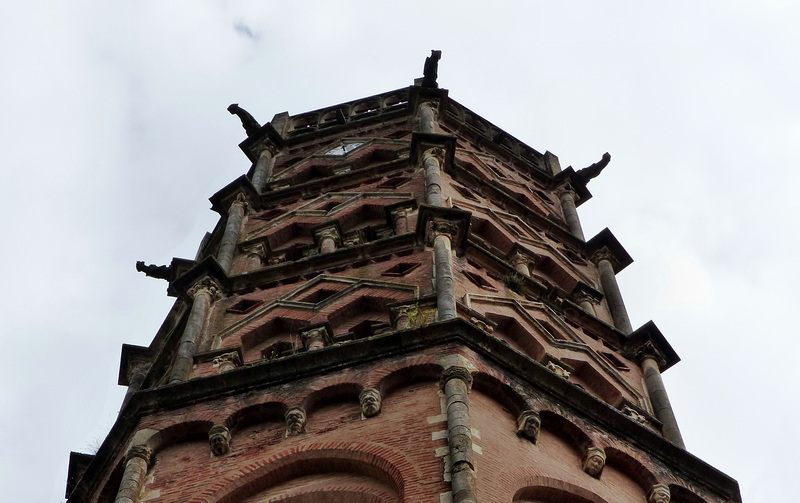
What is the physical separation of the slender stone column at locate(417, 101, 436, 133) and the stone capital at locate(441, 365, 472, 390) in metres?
14.1

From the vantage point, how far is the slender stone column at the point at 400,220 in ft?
77.0

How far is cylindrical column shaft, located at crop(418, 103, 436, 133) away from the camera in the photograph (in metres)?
30.3

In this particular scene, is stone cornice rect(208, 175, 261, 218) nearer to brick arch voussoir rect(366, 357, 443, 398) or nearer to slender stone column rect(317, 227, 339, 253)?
slender stone column rect(317, 227, 339, 253)

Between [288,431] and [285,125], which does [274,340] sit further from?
[285,125]

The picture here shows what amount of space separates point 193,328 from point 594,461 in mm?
6698

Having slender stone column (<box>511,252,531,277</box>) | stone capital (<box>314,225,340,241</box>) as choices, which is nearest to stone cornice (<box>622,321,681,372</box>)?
slender stone column (<box>511,252,531,277</box>)

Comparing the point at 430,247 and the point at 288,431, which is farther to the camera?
the point at 430,247

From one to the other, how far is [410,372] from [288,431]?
1.57m

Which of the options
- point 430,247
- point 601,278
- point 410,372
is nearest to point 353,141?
point 601,278

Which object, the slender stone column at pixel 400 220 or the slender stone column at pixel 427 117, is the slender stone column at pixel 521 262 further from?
the slender stone column at pixel 427 117

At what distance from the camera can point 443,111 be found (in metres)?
33.0

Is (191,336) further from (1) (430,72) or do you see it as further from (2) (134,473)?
(1) (430,72)

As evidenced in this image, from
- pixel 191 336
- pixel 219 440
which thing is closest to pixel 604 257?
pixel 191 336

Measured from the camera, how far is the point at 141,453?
16.4m
